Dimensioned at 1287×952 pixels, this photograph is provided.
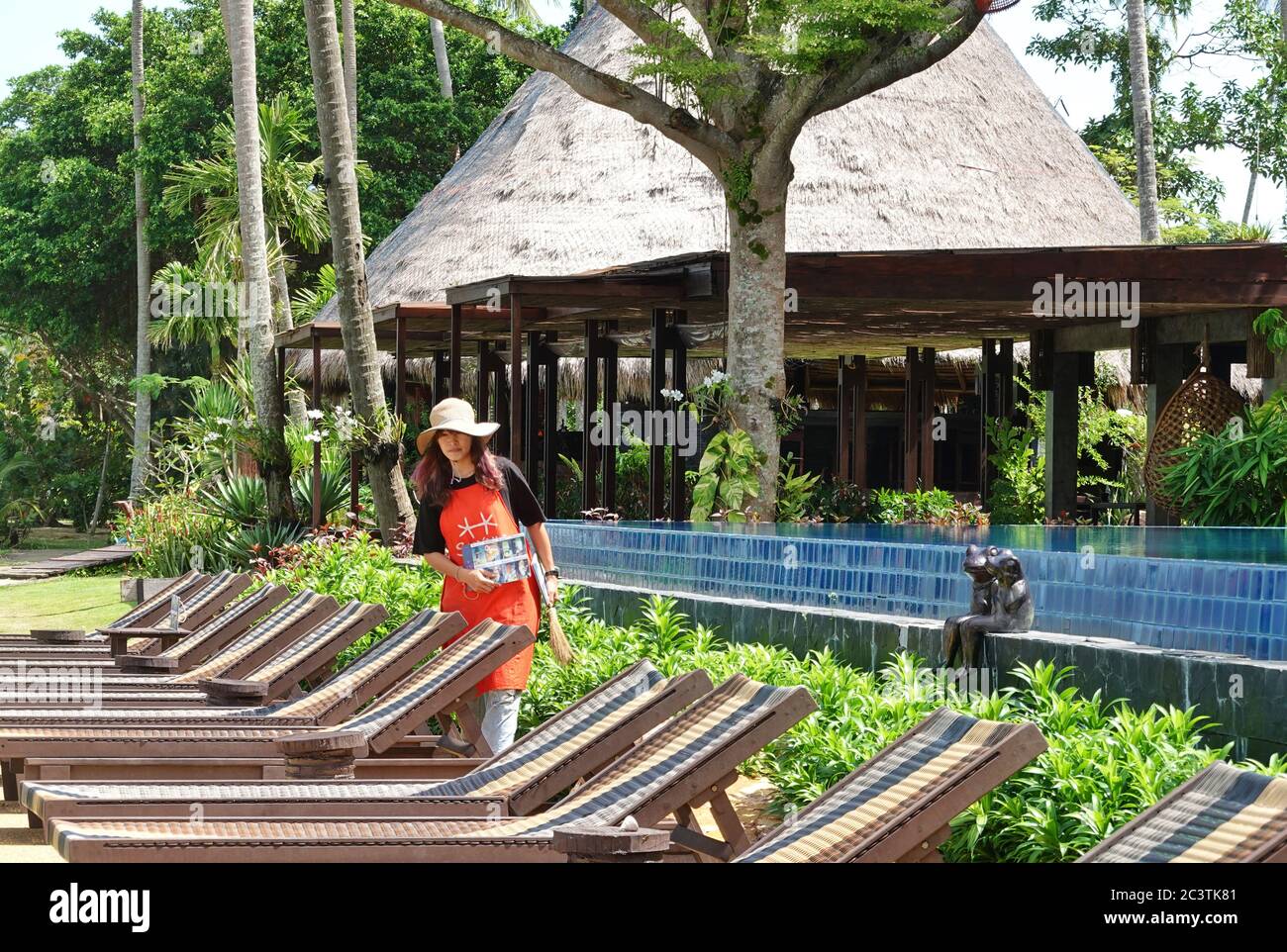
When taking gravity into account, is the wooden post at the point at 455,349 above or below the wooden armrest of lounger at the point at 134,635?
above

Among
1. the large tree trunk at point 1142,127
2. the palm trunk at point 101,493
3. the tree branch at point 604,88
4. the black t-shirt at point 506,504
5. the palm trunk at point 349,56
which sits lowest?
the palm trunk at point 101,493

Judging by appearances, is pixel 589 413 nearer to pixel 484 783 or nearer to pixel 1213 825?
pixel 484 783

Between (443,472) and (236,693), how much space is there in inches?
Answer: 52.0

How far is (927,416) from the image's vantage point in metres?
18.8

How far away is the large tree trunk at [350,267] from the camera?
12969 millimetres

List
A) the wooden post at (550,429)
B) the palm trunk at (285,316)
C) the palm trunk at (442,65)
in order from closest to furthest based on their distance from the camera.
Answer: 1. the wooden post at (550,429)
2. the palm trunk at (285,316)
3. the palm trunk at (442,65)

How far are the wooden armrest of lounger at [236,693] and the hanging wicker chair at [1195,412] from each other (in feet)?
28.8

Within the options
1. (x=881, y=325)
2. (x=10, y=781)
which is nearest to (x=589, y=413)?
(x=881, y=325)

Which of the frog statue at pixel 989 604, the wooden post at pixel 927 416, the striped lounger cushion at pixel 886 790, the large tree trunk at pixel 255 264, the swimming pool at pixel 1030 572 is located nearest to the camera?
the striped lounger cushion at pixel 886 790

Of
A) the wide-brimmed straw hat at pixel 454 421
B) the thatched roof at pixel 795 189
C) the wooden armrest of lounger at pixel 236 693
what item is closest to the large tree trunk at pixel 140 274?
the thatched roof at pixel 795 189

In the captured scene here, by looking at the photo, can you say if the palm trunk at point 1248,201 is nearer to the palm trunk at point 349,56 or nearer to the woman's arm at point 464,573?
the palm trunk at point 349,56

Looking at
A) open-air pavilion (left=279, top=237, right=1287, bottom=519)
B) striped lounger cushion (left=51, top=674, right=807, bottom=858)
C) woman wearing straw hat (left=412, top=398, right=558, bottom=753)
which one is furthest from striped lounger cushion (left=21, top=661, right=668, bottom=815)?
open-air pavilion (left=279, top=237, right=1287, bottom=519)

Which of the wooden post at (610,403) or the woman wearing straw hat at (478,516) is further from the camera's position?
the wooden post at (610,403)
